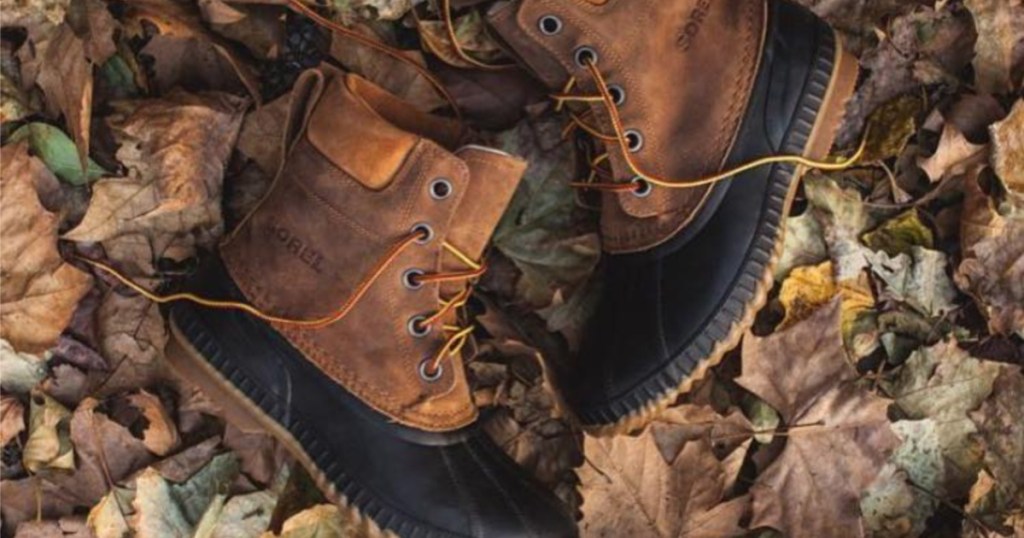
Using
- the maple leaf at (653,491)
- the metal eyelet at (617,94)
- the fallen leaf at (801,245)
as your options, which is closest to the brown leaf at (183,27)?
the metal eyelet at (617,94)

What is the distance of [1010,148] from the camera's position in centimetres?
236

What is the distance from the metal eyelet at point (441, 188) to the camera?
6.84 ft

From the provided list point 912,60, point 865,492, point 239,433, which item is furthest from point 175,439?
point 912,60

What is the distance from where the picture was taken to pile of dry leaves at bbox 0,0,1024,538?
2312 mm

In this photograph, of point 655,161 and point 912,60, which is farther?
point 912,60

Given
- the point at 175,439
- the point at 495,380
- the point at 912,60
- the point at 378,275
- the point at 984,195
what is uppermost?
the point at 912,60

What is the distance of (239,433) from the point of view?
238 centimetres

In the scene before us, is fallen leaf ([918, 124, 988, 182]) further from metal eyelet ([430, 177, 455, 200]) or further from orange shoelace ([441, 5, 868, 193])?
metal eyelet ([430, 177, 455, 200])

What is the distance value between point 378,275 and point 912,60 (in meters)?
1.23

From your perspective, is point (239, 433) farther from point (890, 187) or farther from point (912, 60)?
point (912, 60)

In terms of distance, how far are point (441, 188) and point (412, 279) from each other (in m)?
0.19

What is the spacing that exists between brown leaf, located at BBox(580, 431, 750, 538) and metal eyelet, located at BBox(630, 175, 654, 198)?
18.4 inches

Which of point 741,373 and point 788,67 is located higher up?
point 788,67

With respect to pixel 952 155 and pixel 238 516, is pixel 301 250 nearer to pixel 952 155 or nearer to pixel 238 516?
pixel 238 516
